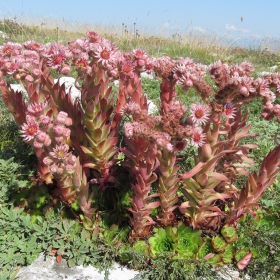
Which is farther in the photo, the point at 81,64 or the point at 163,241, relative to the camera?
the point at 163,241

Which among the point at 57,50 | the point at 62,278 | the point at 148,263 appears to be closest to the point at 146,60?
the point at 57,50

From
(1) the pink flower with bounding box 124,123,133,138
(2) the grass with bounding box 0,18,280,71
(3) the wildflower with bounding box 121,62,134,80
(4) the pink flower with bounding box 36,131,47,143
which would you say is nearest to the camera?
(1) the pink flower with bounding box 124,123,133,138

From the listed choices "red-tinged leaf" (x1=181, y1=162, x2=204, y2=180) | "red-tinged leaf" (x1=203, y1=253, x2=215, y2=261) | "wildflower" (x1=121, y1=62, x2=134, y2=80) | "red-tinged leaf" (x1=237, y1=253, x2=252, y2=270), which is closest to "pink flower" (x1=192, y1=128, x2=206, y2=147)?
"red-tinged leaf" (x1=181, y1=162, x2=204, y2=180)

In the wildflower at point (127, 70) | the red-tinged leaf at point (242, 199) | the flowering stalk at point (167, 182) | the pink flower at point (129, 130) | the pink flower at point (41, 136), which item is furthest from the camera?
the red-tinged leaf at point (242, 199)

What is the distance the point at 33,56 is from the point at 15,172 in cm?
126

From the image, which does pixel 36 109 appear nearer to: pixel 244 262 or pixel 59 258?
pixel 59 258

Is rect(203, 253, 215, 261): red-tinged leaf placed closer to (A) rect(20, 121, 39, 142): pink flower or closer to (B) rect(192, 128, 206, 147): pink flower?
(B) rect(192, 128, 206, 147): pink flower

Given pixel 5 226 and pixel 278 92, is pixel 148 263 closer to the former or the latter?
pixel 5 226

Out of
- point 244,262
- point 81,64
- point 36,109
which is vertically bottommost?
point 244,262

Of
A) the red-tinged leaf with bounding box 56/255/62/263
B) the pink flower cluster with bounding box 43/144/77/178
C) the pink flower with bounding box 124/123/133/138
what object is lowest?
the red-tinged leaf with bounding box 56/255/62/263

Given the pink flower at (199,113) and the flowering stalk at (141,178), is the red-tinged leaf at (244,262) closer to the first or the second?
the flowering stalk at (141,178)

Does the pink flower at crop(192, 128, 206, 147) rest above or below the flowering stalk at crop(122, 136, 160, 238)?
above

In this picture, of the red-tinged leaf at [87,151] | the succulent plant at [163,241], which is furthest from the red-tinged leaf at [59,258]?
the red-tinged leaf at [87,151]

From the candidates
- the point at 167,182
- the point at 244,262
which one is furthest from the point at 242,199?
the point at 167,182
